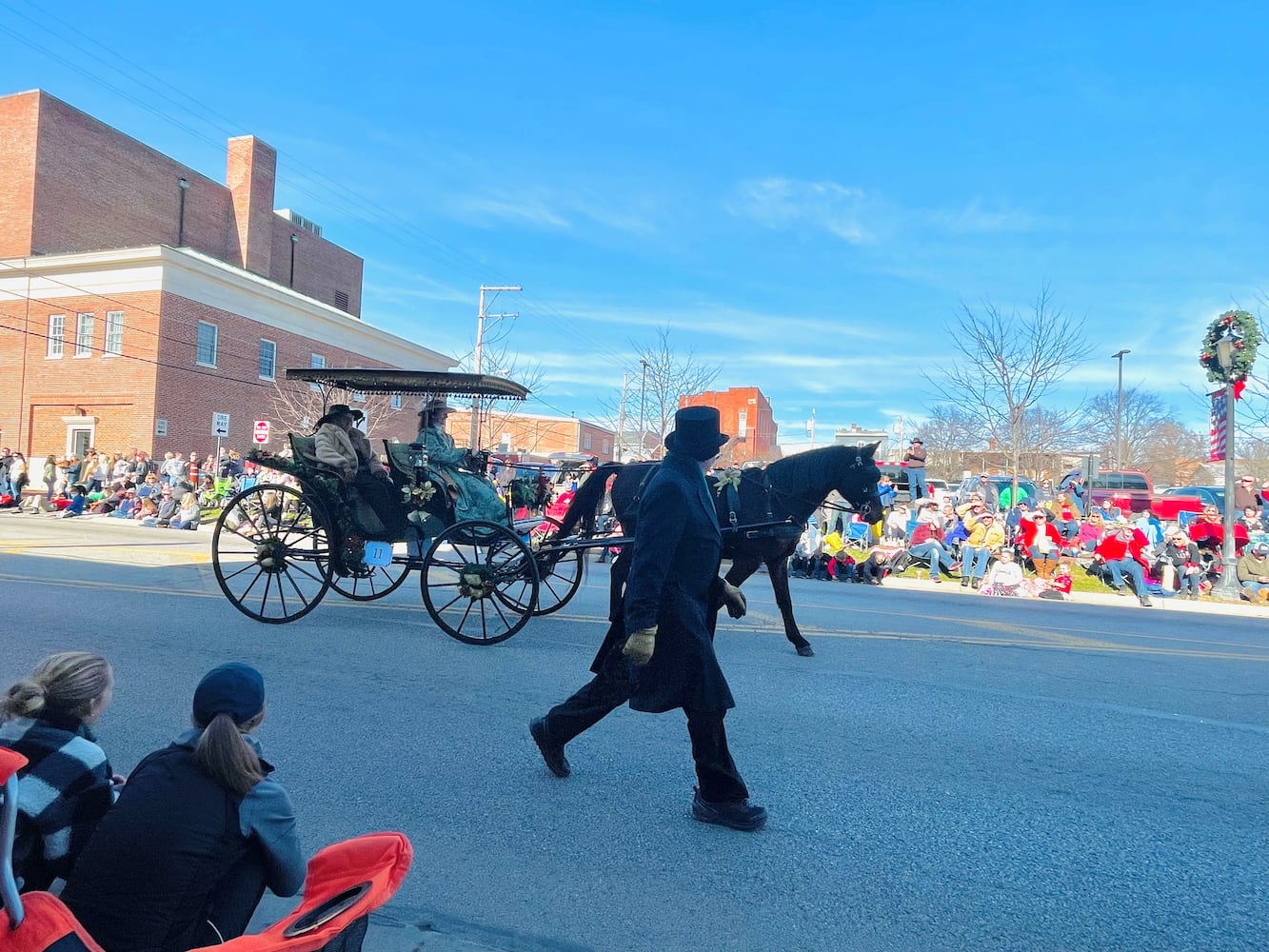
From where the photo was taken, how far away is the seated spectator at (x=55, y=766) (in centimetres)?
250

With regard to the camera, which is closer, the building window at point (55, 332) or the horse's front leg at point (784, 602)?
the horse's front leg at point (784, 602)

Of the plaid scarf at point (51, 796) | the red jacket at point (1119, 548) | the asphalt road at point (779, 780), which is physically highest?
the red jacket at point (1119, 548)

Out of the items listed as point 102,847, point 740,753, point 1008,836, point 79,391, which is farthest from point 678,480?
point 79,391

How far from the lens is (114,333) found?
3312 cm

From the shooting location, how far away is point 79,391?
33.5 m

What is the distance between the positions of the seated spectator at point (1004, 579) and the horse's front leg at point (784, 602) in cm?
811

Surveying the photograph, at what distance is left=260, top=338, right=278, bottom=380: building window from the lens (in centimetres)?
3781

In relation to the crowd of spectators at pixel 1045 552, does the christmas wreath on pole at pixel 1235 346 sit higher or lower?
higher

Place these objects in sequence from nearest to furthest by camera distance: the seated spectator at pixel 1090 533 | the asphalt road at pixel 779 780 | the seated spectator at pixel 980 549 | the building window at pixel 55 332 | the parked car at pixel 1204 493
Answer: 1. the asphalt road at pixel 779 780
2. the seated spectator at pixel 980 549
3. the seated spectator at pixel 1090 533
4. the parked car at pixel 1204 493
5. the building window at pixel 55 332

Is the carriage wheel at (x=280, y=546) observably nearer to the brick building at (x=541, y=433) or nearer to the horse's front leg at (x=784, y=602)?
the horse's front leg at (x=784, y=602)

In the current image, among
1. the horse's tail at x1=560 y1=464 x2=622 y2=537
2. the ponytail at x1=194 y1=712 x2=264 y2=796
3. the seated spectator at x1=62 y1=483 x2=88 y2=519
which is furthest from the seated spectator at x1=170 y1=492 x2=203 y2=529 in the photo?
the ponytail at x1=194 y1=712 x2=264 y2=796

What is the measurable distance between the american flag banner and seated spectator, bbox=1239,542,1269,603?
196 centimetres

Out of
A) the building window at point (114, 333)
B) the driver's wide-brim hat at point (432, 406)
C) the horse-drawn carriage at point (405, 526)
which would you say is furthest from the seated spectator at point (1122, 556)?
the building window at point (114, 333)

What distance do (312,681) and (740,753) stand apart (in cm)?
323
